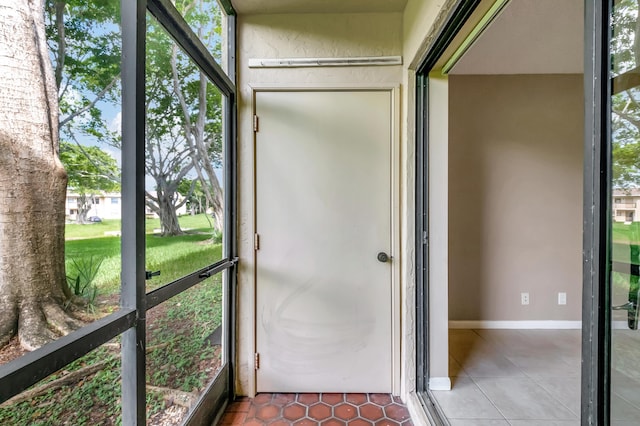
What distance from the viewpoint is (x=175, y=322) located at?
1267mm

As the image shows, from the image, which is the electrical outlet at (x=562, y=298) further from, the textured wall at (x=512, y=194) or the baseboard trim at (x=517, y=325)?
the baseboard trim at (x=517, y=325)

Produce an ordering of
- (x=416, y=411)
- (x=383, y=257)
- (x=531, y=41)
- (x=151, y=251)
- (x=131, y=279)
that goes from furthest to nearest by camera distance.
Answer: (x=531, y=41) < (x=383, y=257) < (x=416, y=411) < (x=151, y=251) < (x=131, y=279)

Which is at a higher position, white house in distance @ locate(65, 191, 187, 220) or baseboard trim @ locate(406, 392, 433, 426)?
white house in distance @ locate(65, 191, 187, 220)

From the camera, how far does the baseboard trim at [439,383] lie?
1704mm

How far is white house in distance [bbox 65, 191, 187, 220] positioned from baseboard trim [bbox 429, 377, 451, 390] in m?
1.90

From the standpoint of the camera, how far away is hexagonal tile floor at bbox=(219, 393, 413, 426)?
1.57m

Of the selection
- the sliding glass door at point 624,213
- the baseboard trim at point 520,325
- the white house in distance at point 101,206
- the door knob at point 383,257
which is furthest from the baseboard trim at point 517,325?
the white house in distance at point 101,206

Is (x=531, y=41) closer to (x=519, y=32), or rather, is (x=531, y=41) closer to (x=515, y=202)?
(x=519, y=32)

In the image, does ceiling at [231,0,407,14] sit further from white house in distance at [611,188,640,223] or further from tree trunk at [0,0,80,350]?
white house in distance at [611,188,640,223]

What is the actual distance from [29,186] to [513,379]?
2621 millimetres

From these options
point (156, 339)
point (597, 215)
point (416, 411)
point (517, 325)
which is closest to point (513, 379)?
point (416, 411)

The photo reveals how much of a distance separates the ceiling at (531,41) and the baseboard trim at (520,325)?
2275mm

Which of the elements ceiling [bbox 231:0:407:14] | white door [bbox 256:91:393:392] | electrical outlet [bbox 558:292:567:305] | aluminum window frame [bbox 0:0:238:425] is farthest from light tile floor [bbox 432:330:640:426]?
ceiling [bbox 231:0:407:14]

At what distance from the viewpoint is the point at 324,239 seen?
1.80 metres
